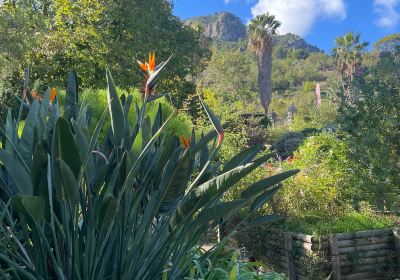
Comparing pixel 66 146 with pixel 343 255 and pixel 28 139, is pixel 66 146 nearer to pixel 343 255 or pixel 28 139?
pixel 28 139

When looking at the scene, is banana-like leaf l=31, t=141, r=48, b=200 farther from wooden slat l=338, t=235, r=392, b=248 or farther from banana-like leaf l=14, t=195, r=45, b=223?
wooden slat l=338, t=235, r=392, b=248

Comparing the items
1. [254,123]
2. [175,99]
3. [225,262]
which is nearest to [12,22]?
[175,99]

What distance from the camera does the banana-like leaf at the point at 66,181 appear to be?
158 centimetres

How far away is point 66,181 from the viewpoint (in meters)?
1.64

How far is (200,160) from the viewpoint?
2521mm

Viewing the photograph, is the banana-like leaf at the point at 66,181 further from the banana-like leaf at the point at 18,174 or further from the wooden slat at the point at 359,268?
the wooden slat at the point at 359,268

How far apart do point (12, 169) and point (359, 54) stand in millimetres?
41831

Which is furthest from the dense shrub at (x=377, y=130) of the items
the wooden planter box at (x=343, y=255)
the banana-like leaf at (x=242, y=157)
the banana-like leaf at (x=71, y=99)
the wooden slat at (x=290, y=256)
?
the banana-like leaf at (x=71, y=99)

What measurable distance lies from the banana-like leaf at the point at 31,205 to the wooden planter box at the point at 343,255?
5.01 m

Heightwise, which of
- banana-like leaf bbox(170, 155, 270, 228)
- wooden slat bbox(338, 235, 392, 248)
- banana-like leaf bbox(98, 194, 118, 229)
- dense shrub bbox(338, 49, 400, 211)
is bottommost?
wooden slat bbox(338, 235, 392, 248)

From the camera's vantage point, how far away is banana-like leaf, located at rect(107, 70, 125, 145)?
6.77ft

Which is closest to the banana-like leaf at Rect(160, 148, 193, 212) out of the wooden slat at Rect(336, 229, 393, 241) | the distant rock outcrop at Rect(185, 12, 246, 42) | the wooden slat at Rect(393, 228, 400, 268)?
the wooden slat at Rect(336, 229, 393, 241)

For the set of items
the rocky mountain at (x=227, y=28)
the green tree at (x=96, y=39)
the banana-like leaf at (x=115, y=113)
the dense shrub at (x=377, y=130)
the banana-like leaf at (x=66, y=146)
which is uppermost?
the rocky mountain at (x=227, y=28)

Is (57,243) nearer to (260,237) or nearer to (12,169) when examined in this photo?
(12,169)
